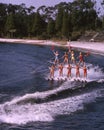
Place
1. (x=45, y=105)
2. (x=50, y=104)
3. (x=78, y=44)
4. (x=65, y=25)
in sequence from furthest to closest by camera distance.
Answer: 1. (x=65, y=25)
2. (x=78, y=44)
3. (x=50, y=104)
4. (x=45, y=105)

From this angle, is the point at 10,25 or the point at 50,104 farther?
the point at 10,25

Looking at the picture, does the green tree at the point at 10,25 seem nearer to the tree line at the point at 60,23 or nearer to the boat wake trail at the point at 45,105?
the tree line at the point at 60,23

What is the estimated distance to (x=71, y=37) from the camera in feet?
365

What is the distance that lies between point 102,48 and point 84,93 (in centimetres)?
5292

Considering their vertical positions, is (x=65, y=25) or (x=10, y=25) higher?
(x=65, y=25)

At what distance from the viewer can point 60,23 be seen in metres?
115

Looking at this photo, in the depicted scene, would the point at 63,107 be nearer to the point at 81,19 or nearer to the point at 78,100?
the point at 78,100

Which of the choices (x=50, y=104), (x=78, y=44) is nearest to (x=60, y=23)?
(x=78, y=44)

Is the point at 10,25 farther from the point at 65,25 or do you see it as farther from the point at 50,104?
the point at 50,104

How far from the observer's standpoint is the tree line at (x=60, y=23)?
115m

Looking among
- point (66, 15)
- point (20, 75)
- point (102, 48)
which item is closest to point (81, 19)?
point (66, 15)

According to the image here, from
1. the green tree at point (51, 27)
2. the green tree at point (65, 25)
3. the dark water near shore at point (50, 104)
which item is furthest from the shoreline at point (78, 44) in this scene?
the dark water near shore at point (50, 104)

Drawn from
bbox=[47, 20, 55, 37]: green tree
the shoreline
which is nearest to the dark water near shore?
the shoreline

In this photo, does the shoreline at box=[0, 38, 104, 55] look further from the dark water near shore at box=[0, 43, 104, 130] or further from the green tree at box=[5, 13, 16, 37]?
the dark water near shore at box=[0, 43, 104, 130]
